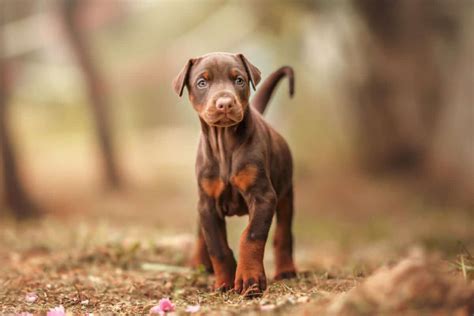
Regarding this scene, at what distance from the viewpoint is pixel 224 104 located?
3973 mm

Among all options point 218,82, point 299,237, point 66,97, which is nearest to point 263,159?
point 218,82

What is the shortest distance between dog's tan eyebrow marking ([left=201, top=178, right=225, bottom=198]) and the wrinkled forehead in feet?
2.27

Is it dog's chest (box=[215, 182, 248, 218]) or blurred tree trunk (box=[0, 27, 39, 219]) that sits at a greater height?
dog's chest (box=[215, 182, 248, 218])

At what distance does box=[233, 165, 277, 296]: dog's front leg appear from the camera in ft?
13.6

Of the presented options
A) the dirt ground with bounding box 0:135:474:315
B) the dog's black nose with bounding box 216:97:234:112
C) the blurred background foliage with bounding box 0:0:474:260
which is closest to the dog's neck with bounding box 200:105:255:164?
the dog's black nose with bounding box 216:97:234:112

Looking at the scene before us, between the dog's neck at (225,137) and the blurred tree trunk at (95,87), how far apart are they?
1057 centimetres

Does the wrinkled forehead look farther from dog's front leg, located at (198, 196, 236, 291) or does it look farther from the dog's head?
dog's front leg, located at (198, 196, 236, 291)

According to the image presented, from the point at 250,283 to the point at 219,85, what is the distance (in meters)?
1.24

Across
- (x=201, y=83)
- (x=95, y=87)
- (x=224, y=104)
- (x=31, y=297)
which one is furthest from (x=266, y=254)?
(x=95, y=87)

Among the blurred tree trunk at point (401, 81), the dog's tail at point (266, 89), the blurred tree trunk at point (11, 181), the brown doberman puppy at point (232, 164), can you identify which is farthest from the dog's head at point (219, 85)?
the blurred tree trunk at point (401, 81)

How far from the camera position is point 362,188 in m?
13.5

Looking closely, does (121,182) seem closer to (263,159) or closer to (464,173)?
(464,173)

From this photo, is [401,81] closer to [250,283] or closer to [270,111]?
[270,111]

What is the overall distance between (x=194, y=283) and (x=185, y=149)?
12467 millimetres
